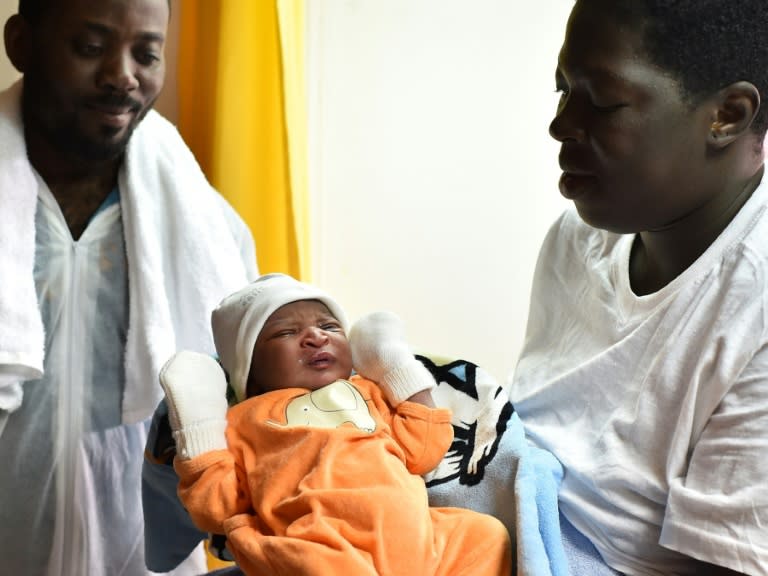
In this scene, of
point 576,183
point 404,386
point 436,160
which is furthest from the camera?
point 436,160

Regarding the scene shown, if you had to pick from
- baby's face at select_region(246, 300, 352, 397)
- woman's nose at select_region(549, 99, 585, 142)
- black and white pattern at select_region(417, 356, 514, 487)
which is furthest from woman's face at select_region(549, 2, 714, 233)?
baby's face at select_region(246, 300, 352, 397)

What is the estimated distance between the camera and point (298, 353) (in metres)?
1.20

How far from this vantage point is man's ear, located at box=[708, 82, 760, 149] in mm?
982

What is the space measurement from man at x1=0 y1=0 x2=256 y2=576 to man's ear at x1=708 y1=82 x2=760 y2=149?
79 centimetres

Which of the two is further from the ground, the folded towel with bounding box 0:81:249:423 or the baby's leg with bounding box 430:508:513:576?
the folded towel with bounding box 0:81:249:423

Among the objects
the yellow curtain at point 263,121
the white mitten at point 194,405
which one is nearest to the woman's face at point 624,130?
the white mitten at point 194,405

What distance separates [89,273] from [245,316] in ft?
1.15

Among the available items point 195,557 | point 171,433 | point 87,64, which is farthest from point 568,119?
point 195,557

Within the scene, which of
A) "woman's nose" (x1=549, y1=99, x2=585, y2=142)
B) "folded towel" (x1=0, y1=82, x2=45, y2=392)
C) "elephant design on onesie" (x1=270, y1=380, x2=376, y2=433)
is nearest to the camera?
"woman's nose" (x1=549, y1=99, x2=585, y2=142)

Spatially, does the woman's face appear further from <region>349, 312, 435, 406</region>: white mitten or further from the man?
the man

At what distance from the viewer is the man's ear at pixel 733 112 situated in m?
0.98

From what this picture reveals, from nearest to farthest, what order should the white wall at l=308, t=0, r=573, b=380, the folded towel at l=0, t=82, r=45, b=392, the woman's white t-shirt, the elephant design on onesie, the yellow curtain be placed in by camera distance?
the woman's white t-shirt < the elephant design on onesie < the folded towel at l=0, t=82, r=45, b=392 < the yellow curtain < the white wall at l=308, t=0, r=573, b=380

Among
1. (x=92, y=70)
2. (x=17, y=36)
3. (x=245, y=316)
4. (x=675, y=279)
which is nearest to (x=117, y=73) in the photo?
(x=92, y=70)

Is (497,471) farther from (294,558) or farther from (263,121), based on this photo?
(263,121)
